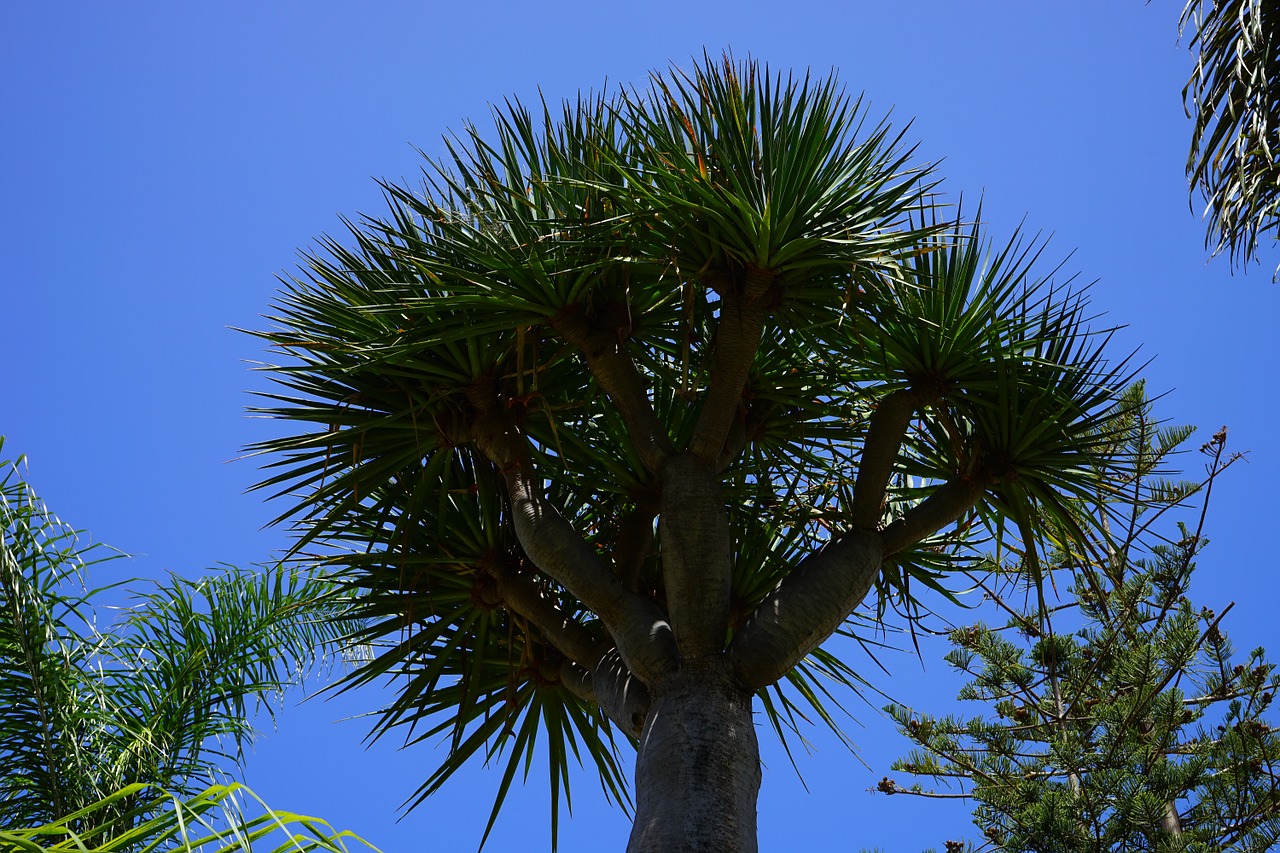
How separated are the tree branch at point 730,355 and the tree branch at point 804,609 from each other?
0.53 m

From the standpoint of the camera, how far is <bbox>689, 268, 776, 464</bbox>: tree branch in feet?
13.0

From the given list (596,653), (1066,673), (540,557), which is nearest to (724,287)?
(540,557)

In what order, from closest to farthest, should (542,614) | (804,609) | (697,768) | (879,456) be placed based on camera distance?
(697,768) → (804,609) → (879,456) → (542,614)

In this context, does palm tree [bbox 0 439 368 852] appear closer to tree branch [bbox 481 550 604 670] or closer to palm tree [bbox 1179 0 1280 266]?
tree branch [bbox 481 550 604 670]

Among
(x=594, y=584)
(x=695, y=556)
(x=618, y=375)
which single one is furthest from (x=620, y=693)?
(x=618, y=375)

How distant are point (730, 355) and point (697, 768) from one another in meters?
1.38

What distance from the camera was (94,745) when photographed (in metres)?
6.16

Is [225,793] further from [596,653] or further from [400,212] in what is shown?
[400,212]

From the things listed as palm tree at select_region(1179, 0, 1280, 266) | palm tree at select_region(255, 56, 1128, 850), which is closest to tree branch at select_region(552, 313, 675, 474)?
palm tree at select_region(255, 56, 1128, 850)

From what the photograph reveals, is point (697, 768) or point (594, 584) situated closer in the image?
point (697, 768)

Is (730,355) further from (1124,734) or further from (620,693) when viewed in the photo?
(1124,734)

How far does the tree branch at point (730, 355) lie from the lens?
13.0ft

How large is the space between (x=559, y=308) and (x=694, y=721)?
1.53 metres

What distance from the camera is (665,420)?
5.07 metres
